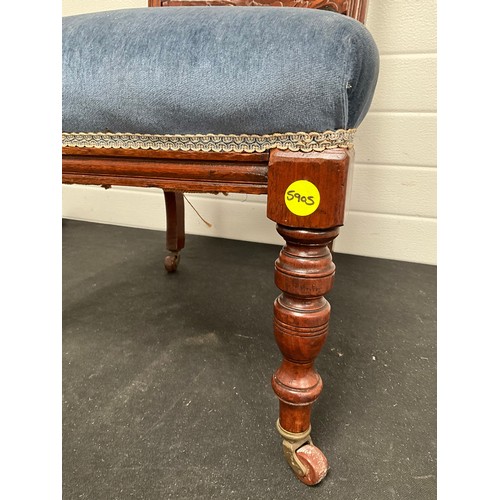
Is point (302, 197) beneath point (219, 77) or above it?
beneath

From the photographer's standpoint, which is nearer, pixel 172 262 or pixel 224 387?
pixel 224 387

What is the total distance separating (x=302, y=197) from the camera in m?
0.44

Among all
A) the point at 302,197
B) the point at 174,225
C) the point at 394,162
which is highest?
the point at 302,197

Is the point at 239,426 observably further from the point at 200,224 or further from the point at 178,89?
the point at 200,224

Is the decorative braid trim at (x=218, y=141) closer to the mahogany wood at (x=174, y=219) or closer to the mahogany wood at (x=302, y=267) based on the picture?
the mahogany wood at (x=302, y=267)

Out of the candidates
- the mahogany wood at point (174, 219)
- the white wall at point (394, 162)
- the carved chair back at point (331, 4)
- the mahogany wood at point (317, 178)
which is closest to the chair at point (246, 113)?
the mahogany wood at point (317, 178)

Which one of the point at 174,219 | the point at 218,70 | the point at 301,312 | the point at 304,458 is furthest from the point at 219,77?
the point at 174,219

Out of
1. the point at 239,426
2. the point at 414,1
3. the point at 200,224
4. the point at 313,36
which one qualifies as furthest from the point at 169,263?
the point at 414,1

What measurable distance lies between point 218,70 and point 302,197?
0.46 ft

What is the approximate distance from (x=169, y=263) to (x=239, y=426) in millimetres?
612

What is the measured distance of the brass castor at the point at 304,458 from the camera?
0.52 meters

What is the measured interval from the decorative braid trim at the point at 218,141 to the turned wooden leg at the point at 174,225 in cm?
58

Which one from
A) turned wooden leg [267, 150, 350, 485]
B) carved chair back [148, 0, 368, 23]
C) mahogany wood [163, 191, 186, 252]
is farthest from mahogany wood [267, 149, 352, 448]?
mahogany wood [163, 191, 186, 252]

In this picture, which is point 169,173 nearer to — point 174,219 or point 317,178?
point 317,178
